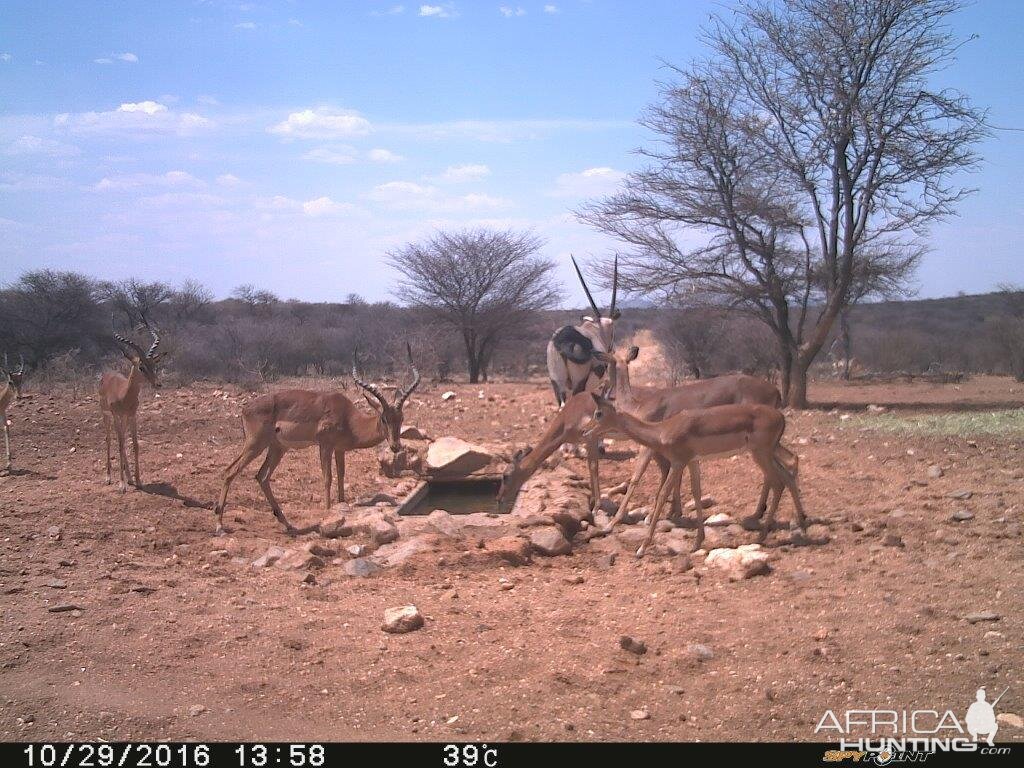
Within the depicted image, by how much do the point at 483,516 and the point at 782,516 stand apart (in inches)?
127

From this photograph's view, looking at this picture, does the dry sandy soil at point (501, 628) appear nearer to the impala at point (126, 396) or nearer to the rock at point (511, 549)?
the rock at point (511, 549)

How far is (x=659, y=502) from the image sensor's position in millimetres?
8031

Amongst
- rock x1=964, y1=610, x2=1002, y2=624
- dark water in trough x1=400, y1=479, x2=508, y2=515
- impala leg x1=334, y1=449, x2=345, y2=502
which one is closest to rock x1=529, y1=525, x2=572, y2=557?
dark water in trough x1=400, y1=479, x2=508, y2=515

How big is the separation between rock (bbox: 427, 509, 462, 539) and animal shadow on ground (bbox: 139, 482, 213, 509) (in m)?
2.85

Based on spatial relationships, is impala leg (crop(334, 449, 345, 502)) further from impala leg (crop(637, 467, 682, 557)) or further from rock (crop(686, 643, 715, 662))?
rock (crop(686, 643, 715, 662))

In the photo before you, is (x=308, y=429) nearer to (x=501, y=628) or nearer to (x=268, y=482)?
(x=268, y=482)

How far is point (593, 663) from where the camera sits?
518 cm

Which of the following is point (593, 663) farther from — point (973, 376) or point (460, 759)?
point (973, 376)

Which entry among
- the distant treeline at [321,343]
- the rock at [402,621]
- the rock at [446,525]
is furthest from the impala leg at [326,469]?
the distant treeline at [321,343]

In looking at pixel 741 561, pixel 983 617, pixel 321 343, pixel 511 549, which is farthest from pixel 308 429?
pixel 321 343

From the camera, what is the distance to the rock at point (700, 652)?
5168 mm

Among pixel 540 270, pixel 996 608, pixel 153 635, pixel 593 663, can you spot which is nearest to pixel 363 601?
pixel 153 635

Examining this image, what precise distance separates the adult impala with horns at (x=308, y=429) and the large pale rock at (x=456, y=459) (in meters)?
1.46

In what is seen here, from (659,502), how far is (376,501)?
4.09m
